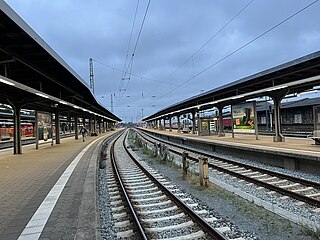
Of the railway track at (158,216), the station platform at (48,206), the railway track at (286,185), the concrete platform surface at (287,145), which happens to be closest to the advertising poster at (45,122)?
the station platform at (48,206)

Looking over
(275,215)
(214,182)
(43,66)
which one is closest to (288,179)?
(214,182)

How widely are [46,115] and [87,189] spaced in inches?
685

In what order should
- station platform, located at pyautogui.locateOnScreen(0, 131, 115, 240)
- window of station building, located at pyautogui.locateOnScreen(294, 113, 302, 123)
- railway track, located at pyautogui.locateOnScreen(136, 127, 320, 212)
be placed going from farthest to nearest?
window of station building, located at pyautogui.locateOnScreen(294, 113, 302, 123) < railway track, located at pyautogui.locateOnScreen(136, 127, 320, 212) < station platform, located at pyautogui.locateOnScreen(0, 131, 115, 240)

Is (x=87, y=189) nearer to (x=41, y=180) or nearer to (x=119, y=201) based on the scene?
(x=119, y=201)

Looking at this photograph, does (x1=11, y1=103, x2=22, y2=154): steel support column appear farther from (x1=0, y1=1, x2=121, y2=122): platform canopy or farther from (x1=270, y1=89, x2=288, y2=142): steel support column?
(x1=270, y1=89, x2=288, y2=142): steel support column

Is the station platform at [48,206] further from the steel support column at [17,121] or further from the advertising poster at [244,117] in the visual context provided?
the advertising poster at [244,117]

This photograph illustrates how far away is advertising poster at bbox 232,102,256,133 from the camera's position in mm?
19625

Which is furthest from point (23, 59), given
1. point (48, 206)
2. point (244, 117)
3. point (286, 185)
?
point (244, 117)

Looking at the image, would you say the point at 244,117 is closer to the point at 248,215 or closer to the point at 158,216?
the point at 248,215

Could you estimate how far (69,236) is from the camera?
3.92 meters

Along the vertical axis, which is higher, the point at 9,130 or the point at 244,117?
the point at 244,117

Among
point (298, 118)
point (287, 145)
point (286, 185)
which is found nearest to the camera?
point (286, 185)

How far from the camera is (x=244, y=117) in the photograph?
2064cm

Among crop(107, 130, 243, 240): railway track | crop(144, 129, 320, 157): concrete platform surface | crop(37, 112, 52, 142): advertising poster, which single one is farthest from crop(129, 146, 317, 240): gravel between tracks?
crop(37, 112, 52, 142): advertising poster
